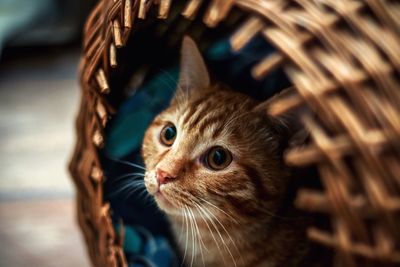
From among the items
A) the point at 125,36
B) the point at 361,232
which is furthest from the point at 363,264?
the point at 125,36

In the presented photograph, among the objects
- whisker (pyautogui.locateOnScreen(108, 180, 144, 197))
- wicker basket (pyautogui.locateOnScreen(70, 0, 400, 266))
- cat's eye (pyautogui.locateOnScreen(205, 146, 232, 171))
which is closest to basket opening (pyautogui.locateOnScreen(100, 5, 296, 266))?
whisker (pyautogui.locateOnScreen(108, 180, 144, 197))

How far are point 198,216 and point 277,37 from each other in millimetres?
400

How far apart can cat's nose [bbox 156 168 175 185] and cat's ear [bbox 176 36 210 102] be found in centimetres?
23

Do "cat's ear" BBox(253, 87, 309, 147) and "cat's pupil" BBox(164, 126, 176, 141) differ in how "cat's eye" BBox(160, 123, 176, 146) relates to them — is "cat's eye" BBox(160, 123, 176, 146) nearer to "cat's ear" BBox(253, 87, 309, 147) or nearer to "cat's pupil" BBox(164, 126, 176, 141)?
"cat's pupil" BBox(164, 126, 176, 141)

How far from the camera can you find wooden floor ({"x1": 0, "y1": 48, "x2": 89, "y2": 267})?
4.65 feet

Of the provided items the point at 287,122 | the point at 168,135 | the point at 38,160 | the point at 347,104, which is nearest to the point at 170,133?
the point at 168,135

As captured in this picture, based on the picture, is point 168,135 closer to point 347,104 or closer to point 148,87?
point 148,87

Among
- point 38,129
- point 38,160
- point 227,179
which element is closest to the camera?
point 227,179

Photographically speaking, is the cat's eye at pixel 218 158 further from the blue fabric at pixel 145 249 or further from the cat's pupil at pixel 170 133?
the blue fabric at pixel 145 249

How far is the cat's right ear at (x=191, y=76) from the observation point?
1092 mm

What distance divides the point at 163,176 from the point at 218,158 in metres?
0.10

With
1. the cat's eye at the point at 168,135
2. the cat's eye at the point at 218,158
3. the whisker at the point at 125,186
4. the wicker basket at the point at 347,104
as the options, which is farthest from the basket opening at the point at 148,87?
the wicker basket at the point at 347,104

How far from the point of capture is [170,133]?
105 centimetres

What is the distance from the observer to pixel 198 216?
0.96 meters
